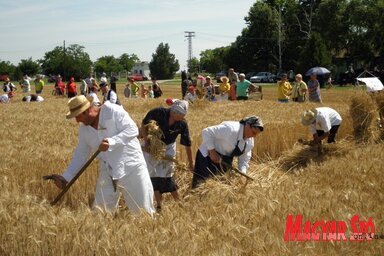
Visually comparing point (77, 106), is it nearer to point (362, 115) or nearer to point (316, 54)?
point (362, 115)

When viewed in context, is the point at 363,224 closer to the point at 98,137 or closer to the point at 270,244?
the point at 270,244

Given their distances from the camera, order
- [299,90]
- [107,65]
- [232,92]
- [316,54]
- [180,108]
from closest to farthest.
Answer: [180,108] < [299,90] < [232,92] < [316,54] < [107,65]

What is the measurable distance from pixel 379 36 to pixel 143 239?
46.5 m

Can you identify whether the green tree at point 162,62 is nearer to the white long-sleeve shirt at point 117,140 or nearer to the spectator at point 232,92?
the spectator at point 232,92

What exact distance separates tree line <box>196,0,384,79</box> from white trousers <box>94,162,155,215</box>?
43193mm

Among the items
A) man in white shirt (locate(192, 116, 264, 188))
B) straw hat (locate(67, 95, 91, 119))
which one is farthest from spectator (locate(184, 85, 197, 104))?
straw hat (locate(67, 95, 91, 119))

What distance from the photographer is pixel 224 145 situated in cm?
605

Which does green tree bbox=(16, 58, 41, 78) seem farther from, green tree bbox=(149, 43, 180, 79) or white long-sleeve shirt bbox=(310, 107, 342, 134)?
white long-sleeve shirt bbox=(310, 107, 342, 134)

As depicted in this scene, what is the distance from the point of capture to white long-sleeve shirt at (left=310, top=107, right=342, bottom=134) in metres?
8.66

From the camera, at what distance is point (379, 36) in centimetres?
4494

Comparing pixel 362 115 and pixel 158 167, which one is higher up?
pixel 362 115

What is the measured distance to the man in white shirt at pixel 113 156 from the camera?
468cm

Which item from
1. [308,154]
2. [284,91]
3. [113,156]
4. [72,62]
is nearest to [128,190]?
[113,156]

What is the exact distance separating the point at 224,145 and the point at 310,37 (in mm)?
43297
